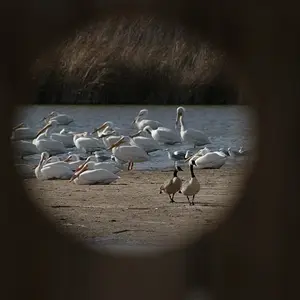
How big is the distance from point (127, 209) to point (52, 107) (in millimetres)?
3995

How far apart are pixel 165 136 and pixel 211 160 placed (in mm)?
1008

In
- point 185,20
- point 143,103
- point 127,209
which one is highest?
point 143,103

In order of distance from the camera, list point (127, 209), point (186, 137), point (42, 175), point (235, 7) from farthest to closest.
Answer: point (186, 137)
point (42, 175)
point (127, 209)
point (235, 7)

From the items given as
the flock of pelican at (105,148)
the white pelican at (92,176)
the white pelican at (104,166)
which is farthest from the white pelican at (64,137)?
the white pelican at (92,176)

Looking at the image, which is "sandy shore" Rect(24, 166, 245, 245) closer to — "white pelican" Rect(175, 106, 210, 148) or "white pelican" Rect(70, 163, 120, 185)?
"white pelican" Rect(70, 163, 120, 185)

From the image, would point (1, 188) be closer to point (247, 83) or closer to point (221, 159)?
point (247, 83)

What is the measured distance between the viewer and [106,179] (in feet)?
28.9

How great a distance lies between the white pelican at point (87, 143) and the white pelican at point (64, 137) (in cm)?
22

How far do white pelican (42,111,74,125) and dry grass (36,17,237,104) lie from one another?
85 centimetres

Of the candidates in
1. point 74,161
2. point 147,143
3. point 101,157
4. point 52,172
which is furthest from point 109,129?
point 52,172

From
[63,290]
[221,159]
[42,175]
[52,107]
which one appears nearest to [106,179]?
[42,175]

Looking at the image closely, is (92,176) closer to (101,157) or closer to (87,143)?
(101,157)

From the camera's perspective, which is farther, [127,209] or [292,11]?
[127,209]

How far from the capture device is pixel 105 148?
34.1 ft
